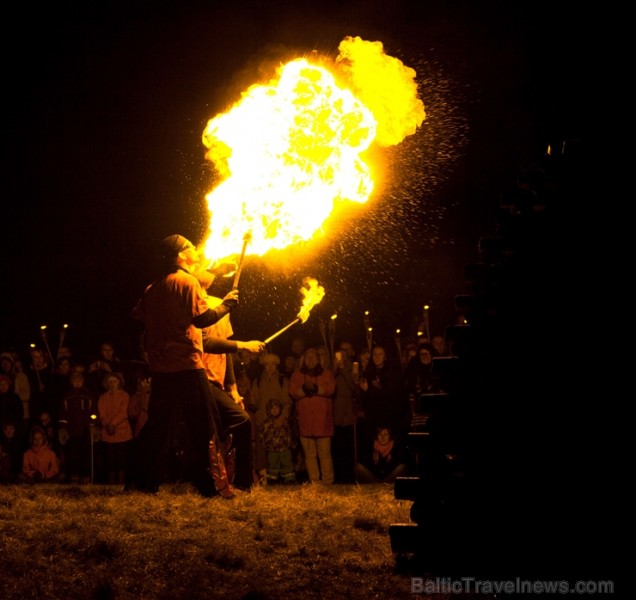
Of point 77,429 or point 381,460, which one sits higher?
point 77,429

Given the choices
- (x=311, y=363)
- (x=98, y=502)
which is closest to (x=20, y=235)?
(x=311, y=363)

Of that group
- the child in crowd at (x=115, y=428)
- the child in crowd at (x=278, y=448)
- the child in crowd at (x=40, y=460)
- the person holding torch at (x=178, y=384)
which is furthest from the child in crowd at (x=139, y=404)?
the person holding torch at (x=178, y=384)

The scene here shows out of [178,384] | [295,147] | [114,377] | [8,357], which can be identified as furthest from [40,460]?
[295,147]

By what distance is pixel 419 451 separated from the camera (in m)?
4.40

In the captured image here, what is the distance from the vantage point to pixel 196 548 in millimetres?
4918

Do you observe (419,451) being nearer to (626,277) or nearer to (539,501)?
(539,501)

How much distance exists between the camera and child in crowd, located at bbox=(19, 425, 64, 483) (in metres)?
10.3

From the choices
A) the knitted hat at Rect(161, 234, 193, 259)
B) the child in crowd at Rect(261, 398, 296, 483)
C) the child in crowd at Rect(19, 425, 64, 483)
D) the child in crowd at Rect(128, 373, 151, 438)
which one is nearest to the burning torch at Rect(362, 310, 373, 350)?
the child in crowd at Rect(261, 398, 296, 483)

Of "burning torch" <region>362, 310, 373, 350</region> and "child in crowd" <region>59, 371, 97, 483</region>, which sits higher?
"burning torch" <region>362, 310, 373, 350</region>

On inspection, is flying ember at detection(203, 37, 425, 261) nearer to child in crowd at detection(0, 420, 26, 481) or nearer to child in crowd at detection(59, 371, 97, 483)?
child in crowd at detection(59, 371, 97, 483)

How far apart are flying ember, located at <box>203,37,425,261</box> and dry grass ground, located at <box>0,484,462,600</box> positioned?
2.60 m

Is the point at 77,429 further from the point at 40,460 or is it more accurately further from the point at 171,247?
Answer: the point at 171,247

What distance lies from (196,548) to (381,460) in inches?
211

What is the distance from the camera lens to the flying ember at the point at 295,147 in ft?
26.2
